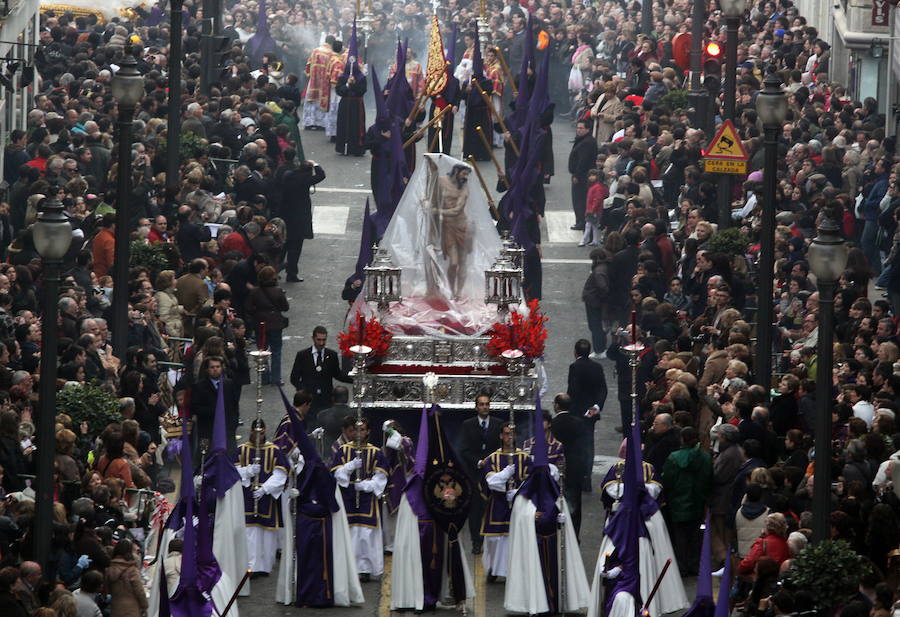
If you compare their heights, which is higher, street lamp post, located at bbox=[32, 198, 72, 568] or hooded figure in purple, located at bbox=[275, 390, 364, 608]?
street lamp post, located at bbox=[32, 198, 72, 568]

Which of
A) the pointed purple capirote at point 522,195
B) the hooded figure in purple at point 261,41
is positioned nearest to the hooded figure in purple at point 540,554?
the pointed purple capirote at point 522,195

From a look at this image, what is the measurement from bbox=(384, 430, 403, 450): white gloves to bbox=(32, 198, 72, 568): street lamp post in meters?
4.16

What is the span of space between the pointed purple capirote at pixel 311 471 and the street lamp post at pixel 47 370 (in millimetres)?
2602

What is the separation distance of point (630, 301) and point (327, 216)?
923cm

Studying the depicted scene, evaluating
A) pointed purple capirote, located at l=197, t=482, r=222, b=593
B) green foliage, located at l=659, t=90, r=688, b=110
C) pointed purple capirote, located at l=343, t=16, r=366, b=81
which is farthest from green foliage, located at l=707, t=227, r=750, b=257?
pointed purple capirote, located at l=343, t=16, r=366, b=81

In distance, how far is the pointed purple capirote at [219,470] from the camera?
22.0m

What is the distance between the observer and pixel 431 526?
22125mm

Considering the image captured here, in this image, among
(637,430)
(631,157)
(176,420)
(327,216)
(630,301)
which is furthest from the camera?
(327,216)

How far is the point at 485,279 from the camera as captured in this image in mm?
27234

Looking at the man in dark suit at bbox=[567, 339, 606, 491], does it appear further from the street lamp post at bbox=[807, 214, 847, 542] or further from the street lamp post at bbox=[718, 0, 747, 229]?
the street lamp post at bbox=[807, 214, 847, 542]

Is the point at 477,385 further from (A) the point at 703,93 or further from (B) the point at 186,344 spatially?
(A) the point at 703,93

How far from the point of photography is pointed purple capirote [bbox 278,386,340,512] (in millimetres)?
22016

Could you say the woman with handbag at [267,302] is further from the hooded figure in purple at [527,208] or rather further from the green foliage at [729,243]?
the green foliage at [729,243]

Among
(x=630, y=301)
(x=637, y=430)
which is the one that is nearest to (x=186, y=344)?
(x=630, y=301)
